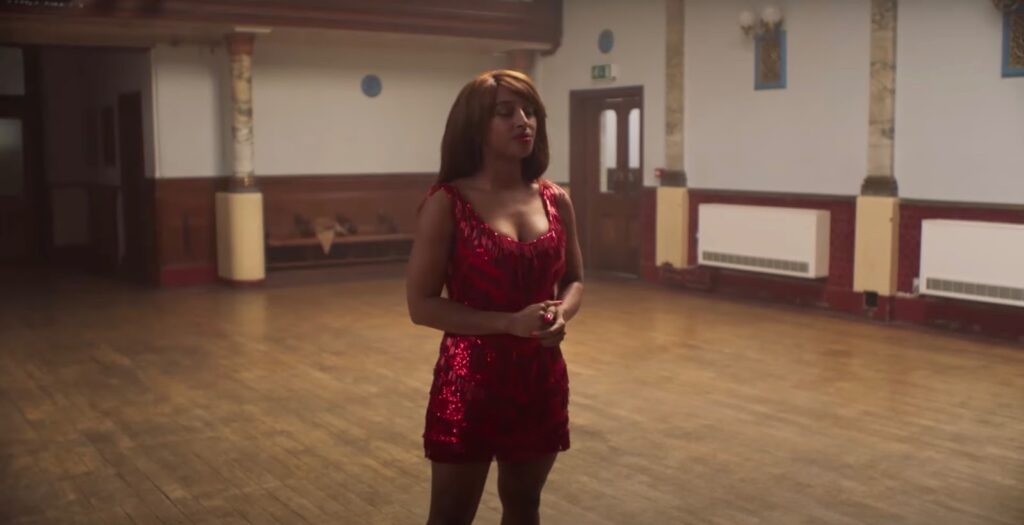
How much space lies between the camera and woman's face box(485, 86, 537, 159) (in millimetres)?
2375

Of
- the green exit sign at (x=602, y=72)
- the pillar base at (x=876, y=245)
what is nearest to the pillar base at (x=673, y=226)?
the green exit sign at (x=602, y=72)

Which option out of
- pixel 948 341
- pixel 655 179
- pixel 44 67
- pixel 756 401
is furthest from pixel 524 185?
pixel 44 67

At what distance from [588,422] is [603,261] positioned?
613cm

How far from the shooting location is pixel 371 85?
11398 mm

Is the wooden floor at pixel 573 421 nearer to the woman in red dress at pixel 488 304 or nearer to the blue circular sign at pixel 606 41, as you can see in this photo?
the woman in red dress at pixel 488 304

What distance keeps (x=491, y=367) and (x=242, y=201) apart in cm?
822

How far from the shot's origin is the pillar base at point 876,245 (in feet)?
26.6

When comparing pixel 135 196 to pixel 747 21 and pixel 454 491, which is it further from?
pixel 454 491

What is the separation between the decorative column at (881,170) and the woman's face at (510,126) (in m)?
6.35

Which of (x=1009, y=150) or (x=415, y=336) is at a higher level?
(x=1009, y=150)

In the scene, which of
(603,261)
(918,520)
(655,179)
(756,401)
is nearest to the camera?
(918,520)

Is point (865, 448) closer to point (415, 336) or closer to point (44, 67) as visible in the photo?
point (415, 336)

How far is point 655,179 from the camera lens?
34.0 feet

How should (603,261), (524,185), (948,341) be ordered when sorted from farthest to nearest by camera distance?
1. (603,261)
2. (948,341)
3. (524,185)
